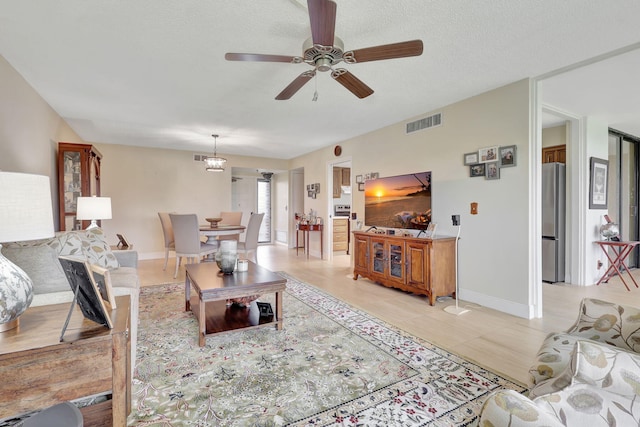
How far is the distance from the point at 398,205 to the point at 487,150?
1264mm

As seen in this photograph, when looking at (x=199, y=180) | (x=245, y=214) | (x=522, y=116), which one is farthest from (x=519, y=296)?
(x=245, y=214)

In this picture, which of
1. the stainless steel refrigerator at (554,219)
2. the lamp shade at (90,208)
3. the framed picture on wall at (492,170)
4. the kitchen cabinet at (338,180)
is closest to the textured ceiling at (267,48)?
the framed picture on wall at (492,170)

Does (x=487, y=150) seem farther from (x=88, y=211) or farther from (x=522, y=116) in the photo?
(x=88, y=211)

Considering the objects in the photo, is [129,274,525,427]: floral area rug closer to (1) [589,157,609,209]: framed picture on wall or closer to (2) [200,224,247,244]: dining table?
(2) [200,224,247,244]: dining table

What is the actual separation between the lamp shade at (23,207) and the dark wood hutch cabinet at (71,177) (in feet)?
10.8

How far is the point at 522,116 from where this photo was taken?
9.86ft

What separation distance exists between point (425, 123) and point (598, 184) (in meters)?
2.79

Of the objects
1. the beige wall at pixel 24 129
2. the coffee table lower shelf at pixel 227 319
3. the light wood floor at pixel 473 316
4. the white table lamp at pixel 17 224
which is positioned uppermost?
the beige wall at pixel 24 129

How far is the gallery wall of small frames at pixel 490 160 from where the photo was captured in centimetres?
310

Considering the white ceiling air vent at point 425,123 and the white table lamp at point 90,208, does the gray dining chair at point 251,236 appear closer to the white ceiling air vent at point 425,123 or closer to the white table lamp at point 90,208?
the white table lamp at point 90,208

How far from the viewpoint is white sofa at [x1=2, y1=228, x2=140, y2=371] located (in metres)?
1.99

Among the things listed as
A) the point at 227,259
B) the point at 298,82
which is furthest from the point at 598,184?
the point at 227,259

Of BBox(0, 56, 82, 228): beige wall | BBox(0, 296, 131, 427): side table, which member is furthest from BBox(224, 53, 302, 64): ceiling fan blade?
BBox(0, 56, 82, 228): beige wall

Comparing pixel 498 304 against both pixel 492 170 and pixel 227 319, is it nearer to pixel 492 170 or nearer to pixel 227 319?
pixel 492 170
